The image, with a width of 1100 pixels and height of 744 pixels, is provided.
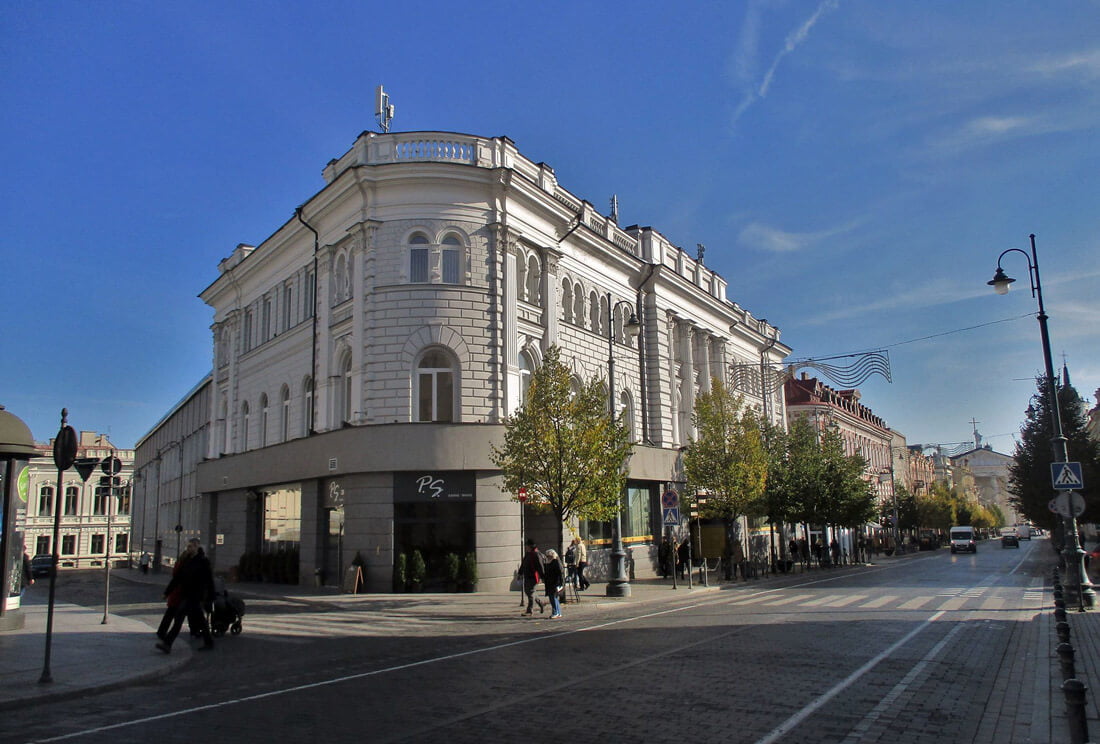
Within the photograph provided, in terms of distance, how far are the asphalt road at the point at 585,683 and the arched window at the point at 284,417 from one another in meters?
15.9

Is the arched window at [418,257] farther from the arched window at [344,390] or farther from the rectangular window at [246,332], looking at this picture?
the rectangular window at [246,332]

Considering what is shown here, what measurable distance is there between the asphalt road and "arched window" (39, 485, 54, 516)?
71751mm

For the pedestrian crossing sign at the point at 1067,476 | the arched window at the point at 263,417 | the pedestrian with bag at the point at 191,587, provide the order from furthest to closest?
the arched window at the point at 263,417, the pedestrian crossing sign at the point at 1067,476, the pedestrian with bag at the point at 191,587

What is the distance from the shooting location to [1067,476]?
17.4 m

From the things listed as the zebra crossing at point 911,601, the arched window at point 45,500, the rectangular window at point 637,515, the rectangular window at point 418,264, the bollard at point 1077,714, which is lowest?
the zebra crossing at point 911,601

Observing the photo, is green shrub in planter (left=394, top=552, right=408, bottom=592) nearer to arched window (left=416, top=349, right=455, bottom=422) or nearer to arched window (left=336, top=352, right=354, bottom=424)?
arched window (left=416, top=349, right=455, bottom=422)

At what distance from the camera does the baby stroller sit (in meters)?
15.6

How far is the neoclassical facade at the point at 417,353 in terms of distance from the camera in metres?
25.1

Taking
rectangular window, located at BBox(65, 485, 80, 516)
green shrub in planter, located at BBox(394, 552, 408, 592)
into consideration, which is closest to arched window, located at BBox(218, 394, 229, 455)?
green shrub in planter, located at BBox(394, 552, 408, 592)

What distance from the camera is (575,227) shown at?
31.4 m

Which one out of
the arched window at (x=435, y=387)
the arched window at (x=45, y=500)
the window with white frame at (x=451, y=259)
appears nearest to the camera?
the arched window at (x=435, y=387)

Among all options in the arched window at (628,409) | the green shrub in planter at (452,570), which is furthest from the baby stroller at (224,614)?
the arched window at (628,409)

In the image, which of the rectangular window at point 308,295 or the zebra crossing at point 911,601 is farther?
the rectangular window at point 308,295

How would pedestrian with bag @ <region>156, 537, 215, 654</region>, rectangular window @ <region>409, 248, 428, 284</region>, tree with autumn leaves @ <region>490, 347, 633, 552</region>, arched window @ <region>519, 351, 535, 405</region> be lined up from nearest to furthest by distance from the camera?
pedestrian with bag @ <region>156, 537, 215, 654</region>
tree with autumn leaves @ <region>490, 347, 633, 552</region>
rectangular window @ <region>409, 248, 428, 284</region>
arched window @ <region>519, 351, 535, 405</region>
